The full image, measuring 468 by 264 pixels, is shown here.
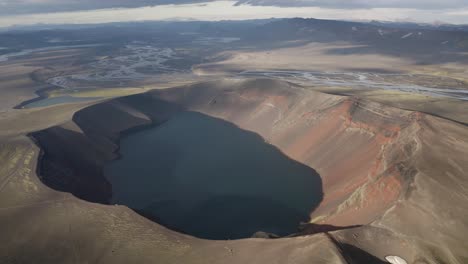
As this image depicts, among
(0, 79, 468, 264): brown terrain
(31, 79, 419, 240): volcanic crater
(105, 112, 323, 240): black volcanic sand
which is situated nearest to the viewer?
(0, 79, 468, 264): brown terrain

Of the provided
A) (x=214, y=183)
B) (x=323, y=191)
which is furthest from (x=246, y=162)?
(x=323, y=191)

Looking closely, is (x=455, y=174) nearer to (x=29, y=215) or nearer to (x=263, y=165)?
(x=263, y=165)

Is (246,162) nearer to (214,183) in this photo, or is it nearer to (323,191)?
(214,183)

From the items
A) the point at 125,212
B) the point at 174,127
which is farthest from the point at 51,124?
the point at 125,212

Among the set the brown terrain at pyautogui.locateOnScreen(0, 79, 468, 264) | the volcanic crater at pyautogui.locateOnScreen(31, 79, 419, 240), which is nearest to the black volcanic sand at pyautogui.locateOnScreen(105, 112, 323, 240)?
the volcanic crater at pyautogui.locateOnScreen(31, 79, 419, 240)

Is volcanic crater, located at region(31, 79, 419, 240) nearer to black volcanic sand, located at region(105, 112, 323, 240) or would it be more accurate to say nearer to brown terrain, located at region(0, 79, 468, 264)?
black volcanic sand, located at region(105, 112, 323, 240)

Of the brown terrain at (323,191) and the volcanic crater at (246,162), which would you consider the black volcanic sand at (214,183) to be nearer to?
the volcanic crater at (246,162)
